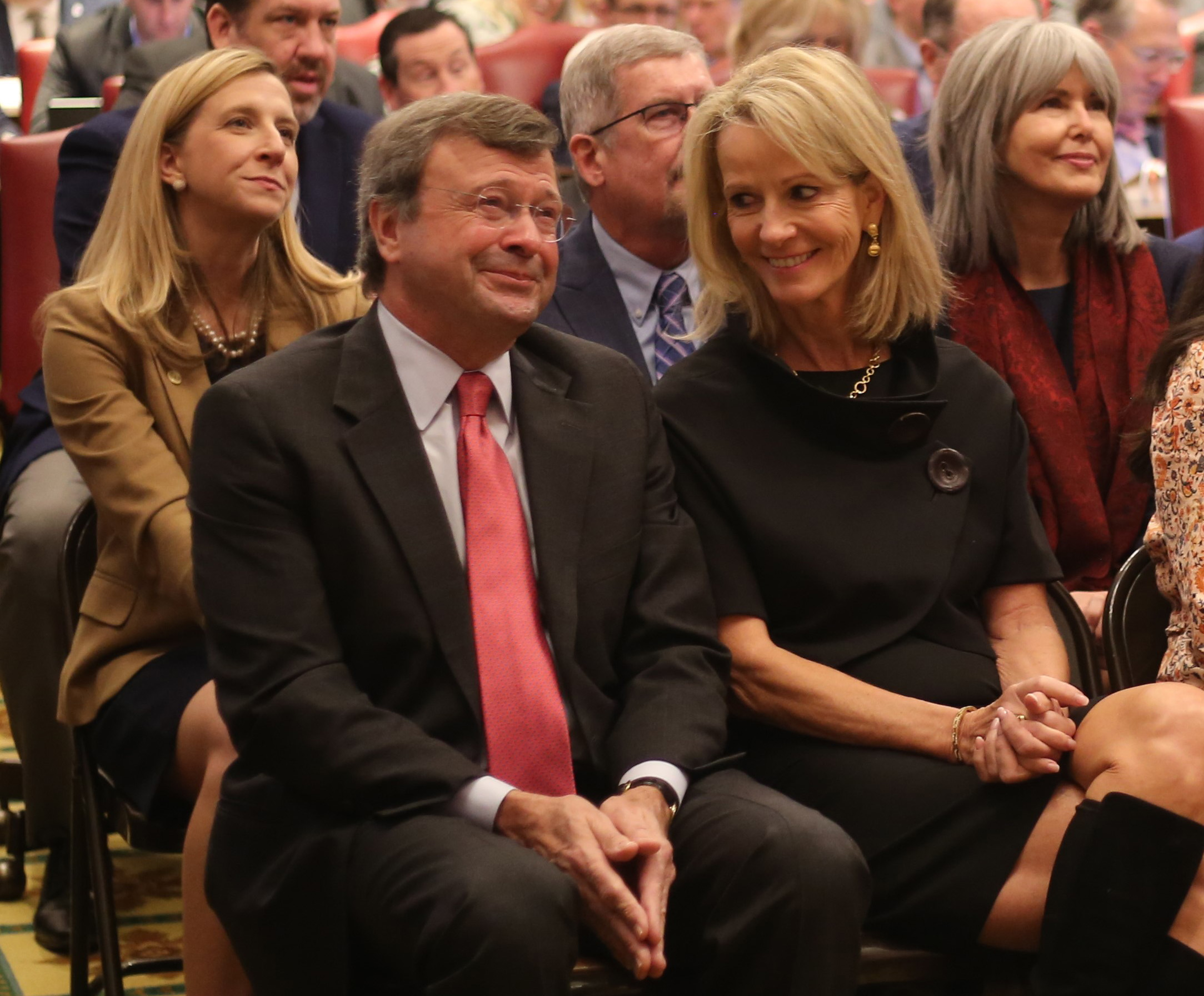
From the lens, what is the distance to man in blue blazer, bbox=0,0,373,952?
2684mm

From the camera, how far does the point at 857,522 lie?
208cm

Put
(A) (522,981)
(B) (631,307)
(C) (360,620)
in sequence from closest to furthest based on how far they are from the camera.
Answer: (A) (522,981)
(C) (360,620)
(B) (631,307)

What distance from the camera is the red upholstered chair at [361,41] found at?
537 centimetres

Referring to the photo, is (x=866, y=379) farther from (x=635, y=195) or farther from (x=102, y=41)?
(x=102, y=41)

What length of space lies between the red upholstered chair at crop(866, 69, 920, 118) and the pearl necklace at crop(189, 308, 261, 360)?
119 inches

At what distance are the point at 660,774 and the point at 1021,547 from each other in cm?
65

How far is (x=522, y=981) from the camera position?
154 cm

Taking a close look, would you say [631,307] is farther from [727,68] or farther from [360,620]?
[727,68]

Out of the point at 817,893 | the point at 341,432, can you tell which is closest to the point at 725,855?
the point at 817,893

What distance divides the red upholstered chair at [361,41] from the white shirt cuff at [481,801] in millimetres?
3985

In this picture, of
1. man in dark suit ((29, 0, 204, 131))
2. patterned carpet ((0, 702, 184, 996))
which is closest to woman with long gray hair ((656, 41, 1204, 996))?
patterned carpet ((0, 702, 184, 996))

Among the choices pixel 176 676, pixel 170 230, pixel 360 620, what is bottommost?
pixel 176 676

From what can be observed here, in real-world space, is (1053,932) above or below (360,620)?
below

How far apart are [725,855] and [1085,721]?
471 mm
